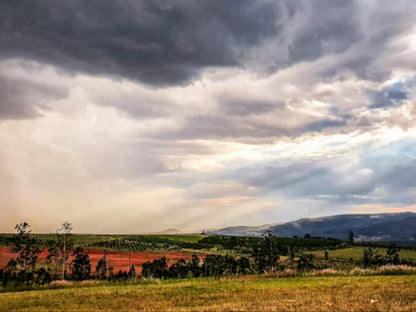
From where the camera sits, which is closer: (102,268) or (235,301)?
(235,301)

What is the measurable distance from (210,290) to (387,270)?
93.8 ft

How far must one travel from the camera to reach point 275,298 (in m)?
26.0

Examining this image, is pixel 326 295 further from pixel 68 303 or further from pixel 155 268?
pixel 155 268

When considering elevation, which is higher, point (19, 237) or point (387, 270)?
point (19, 237)

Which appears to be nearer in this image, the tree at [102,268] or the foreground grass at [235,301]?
the foreground grass at [235,301]

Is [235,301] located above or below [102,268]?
above

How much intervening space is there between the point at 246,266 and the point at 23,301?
79.5 meters

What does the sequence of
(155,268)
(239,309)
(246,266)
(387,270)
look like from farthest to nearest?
(246,266) → (155,268) → (387,270) → (239,309)

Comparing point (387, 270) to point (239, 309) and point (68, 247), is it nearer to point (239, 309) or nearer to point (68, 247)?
point (239, 309)

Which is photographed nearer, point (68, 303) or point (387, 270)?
point (68, 303)

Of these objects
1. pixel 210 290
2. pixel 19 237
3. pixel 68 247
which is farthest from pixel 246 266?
pixel 210 290

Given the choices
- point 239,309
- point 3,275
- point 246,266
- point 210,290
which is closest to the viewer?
point 239,309

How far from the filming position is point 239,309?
2109 cm

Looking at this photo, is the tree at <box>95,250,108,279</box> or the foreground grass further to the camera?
the tree at <box>95,250,108,279</box>
